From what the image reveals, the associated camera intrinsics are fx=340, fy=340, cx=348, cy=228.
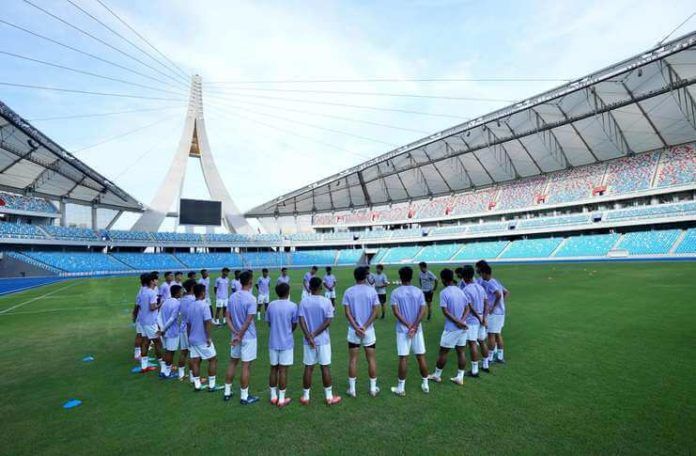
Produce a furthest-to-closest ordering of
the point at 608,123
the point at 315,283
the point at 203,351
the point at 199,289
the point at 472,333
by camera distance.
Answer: the point at 608,123, the point at 472,333, the point at 203,351, the point at 199,289, the point at 315,283

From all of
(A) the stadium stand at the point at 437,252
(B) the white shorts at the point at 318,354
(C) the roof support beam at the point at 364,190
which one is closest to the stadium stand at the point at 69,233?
(C) the roof support beam at the point at 364,190

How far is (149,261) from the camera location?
48.2m

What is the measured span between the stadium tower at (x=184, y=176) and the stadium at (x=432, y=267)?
0.32m

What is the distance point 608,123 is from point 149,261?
197ft

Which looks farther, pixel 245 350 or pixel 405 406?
pixel 245 350

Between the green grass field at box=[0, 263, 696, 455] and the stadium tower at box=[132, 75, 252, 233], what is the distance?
4599cm

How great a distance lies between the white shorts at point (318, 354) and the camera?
536 centimetres

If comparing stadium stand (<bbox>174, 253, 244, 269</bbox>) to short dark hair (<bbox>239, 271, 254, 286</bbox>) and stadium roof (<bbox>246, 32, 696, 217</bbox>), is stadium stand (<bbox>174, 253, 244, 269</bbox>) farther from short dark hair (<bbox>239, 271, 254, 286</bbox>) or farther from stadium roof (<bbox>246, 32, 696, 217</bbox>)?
short dark hair (<bbox>239, 271, 254, 286</bbox>)

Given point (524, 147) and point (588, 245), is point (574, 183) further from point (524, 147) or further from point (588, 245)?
point (588, 245)

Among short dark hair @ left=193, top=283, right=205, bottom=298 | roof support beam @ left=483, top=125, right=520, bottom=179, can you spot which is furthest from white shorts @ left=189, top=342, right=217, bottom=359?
roof support beam @ left=483, top=125, right=520, bottom=179

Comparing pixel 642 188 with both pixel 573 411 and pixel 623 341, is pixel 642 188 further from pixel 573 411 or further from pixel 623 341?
pixel 573 411

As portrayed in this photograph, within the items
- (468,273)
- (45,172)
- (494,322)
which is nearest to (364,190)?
(45,172)

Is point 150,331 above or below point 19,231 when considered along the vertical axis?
below

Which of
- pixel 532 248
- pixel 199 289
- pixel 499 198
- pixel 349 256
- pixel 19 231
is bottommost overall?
pixel 349 256
